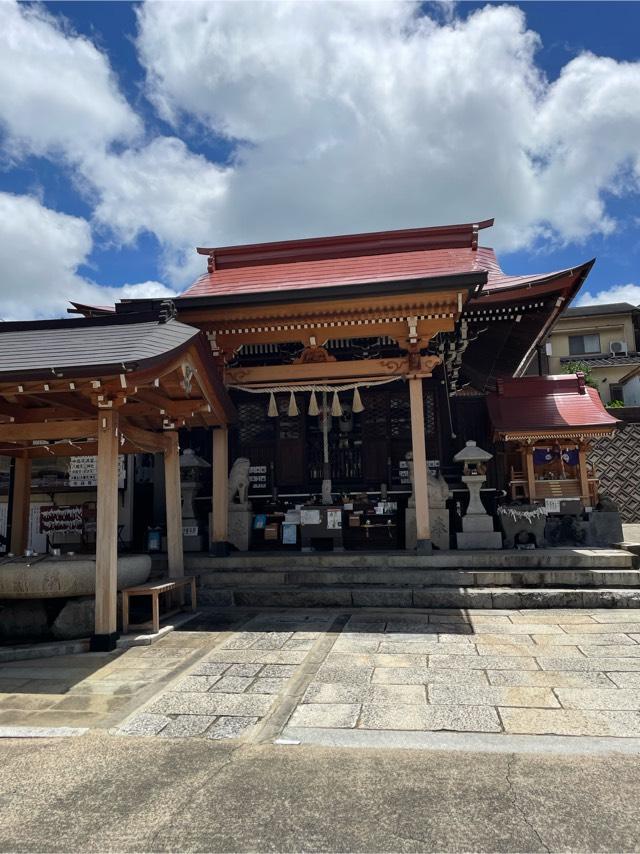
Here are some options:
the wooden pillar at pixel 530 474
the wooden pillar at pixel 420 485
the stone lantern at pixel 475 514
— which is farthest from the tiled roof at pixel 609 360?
the wooden pillar at pixel 420 485

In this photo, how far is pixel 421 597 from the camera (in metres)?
7.80

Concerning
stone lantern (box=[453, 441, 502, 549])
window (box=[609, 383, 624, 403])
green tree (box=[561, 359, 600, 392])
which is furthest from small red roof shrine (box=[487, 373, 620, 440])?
window (box=[609, 383, 624, 403])

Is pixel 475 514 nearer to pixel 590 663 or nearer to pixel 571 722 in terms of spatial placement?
pixel 590 663

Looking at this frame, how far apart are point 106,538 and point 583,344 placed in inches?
1347

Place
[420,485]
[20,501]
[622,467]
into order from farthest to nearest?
[622,467]
[20,501]
[420,485]

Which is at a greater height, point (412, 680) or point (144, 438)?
point (144, 438)

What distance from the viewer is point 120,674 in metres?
5.40

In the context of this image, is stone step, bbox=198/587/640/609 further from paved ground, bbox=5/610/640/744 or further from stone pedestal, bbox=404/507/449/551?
stone pedestal, bbox=404/507/449/551

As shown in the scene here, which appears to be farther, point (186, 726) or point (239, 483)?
point (239, 483)

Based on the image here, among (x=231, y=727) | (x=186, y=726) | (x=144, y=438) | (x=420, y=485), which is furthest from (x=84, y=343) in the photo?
(x=420, y=485)

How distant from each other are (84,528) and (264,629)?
6.51 meters

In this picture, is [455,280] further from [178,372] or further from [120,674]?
[120,674]

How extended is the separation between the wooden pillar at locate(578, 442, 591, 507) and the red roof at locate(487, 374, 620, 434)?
0.63 m

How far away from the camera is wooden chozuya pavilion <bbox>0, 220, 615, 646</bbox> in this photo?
251 inches
